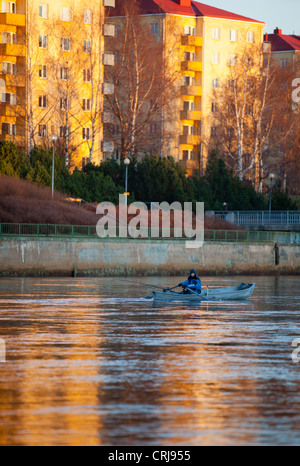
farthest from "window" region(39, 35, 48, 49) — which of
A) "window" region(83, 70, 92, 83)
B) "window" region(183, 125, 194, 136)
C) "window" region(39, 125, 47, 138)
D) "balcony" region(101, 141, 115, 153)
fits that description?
"window" region(183, 125, 194, 136)

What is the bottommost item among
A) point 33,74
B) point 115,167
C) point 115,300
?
point 115,300

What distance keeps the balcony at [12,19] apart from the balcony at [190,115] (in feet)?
81.4

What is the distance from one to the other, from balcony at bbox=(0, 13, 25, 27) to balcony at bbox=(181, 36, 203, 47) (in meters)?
23.5

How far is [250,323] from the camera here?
34250mm

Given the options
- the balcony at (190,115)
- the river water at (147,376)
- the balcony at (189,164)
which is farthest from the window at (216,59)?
the river water at (147,376)

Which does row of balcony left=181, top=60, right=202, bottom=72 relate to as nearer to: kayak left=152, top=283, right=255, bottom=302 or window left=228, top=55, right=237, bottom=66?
window left=228, top=55, right=237, bottom=66

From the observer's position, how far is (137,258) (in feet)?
202

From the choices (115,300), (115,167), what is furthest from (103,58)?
(115,300)

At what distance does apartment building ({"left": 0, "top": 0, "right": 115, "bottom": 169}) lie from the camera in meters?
82.6

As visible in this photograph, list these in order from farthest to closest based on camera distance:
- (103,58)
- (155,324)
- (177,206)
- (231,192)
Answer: (103,58), (231,192), (177,206), (155,324)

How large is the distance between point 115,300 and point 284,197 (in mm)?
39929

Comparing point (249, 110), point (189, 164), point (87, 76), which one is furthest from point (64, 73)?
point (189, 164)

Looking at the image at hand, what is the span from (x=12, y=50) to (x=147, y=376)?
212ft
